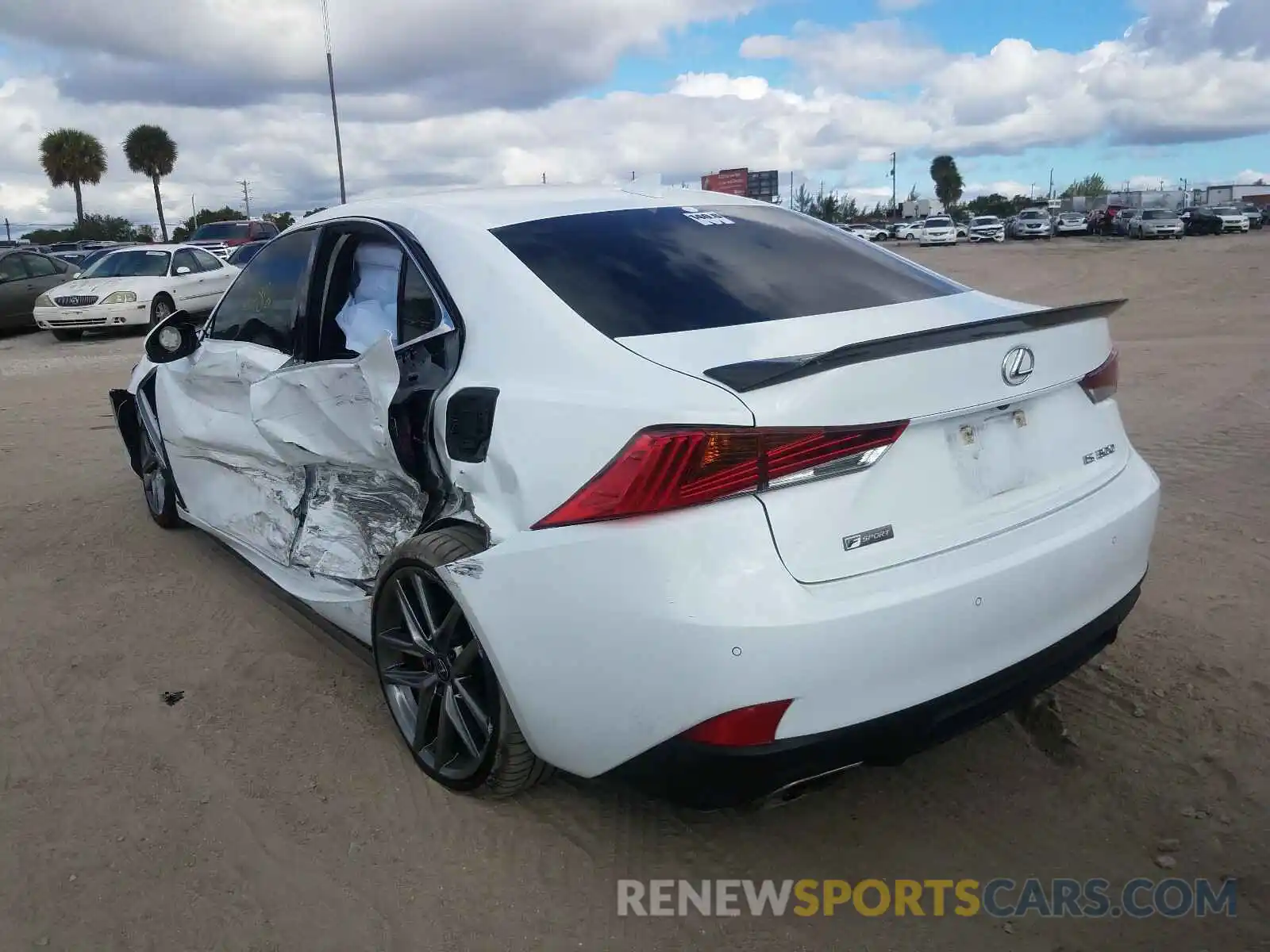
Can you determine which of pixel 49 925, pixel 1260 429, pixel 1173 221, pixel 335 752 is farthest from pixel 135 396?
pixel 1173 221

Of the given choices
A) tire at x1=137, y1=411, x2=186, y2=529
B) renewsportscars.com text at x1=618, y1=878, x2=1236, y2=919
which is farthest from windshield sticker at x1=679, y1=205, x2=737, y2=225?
tire at x1=137, y1=411, x2=186, y2=529

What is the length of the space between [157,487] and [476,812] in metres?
3.51

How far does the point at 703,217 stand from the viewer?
3361mm

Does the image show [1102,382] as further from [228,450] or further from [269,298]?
[228,450]

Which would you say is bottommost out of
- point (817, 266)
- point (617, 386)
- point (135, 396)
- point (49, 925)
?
point (49, 925)

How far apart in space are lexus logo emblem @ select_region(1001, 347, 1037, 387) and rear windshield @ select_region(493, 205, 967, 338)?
20.8 inches

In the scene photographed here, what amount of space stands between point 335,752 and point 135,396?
3.02m

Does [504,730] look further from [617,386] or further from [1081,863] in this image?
[1081,863]

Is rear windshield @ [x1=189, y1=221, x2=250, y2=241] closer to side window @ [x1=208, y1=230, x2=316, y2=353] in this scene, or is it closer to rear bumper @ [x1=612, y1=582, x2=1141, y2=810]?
side window @ [x1=208, y1=230, x2=316, y2=353]

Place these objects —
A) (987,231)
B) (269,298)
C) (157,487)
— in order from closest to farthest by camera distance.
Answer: (269,298) → (157,487) → (987,231)

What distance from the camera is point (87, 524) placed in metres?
5.86

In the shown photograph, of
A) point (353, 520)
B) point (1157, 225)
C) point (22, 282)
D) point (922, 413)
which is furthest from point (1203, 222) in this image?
point (922, 413)

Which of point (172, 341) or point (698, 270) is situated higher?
point (698, 270)

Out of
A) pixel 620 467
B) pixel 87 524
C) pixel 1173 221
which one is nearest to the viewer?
pixel 620 467
